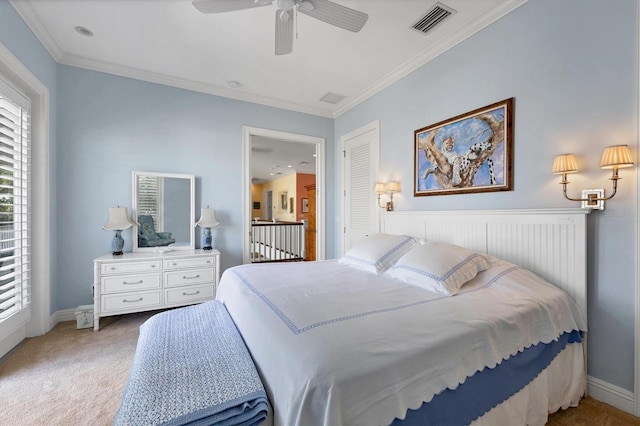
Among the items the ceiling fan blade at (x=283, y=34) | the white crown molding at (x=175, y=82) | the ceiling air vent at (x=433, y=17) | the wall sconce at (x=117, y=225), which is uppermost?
the ceiling air vent at (x=433, y=17)

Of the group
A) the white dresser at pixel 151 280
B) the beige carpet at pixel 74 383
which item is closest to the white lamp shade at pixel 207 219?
the white dresser at pixel 151 280

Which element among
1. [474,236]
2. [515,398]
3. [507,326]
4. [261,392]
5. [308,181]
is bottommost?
[515,398]

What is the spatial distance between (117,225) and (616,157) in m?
Answer: 4.13

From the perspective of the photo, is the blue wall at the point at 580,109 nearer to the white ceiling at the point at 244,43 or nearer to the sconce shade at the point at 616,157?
the sconce shade at the point at 616,157

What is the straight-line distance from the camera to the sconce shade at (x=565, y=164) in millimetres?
1739

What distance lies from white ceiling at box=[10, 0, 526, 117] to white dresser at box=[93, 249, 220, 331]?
6.96 ft

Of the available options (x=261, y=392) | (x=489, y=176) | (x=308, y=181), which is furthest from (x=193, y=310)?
(x=308, y=181)

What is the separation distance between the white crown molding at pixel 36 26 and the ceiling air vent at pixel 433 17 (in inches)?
124

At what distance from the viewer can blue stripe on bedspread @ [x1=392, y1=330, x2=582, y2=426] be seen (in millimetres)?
1041

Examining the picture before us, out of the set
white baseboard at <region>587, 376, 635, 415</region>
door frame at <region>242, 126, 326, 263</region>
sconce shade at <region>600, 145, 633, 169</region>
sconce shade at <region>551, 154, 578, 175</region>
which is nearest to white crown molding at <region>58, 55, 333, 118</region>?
door frame at <region>242, 126, 326, 263</region>

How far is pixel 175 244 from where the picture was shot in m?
3.36

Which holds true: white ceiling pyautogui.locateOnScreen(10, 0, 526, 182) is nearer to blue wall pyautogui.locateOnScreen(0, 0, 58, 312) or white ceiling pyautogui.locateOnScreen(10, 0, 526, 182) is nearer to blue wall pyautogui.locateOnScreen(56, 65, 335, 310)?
blue wall pyautogui.locateOnScreen(0, 0, 58, 312)

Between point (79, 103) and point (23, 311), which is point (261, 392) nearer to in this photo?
point (23, 311)

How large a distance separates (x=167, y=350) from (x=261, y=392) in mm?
623
